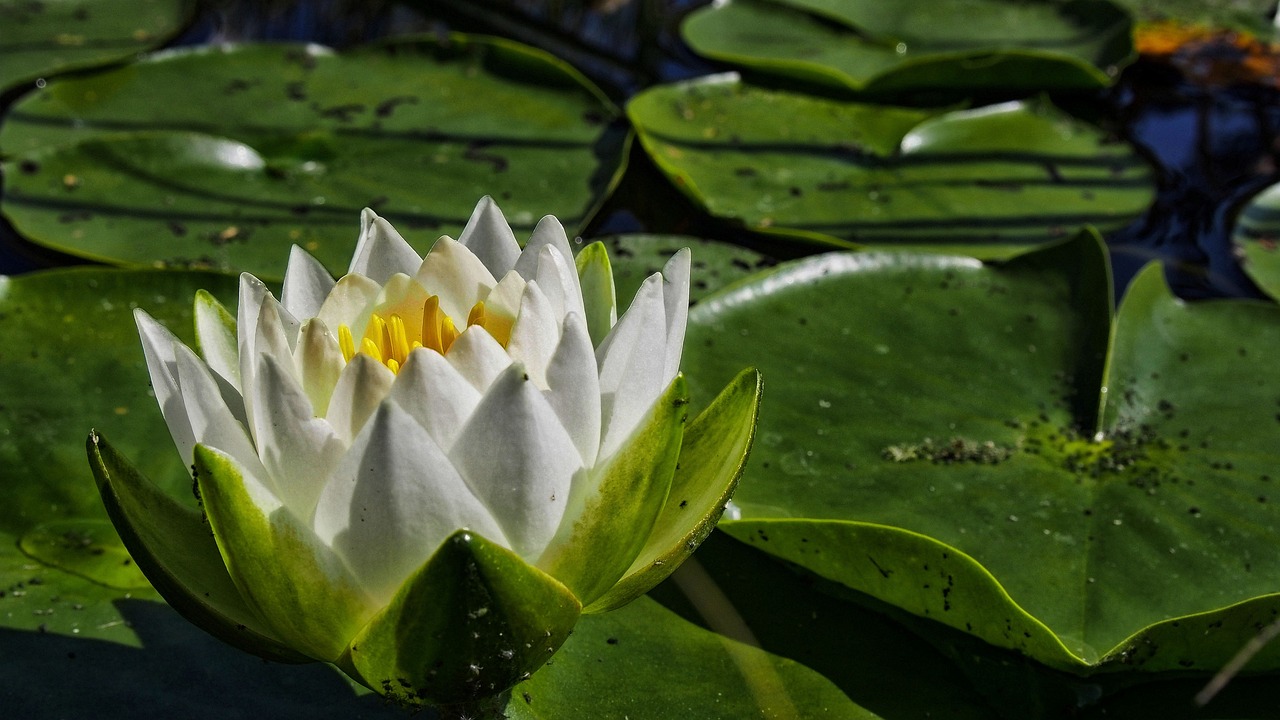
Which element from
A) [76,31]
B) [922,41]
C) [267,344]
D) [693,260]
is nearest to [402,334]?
[267,344]

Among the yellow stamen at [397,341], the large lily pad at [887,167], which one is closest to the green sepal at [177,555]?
the yellow stamen at [397,341]

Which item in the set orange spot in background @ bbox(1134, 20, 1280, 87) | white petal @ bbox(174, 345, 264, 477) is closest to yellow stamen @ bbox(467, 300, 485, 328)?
white petal @ bbox(174, 345, 264, 477)

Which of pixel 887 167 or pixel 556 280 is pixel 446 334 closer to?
pixel 556 280

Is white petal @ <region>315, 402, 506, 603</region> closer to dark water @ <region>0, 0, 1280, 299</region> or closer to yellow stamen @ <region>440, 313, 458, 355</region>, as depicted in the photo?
yellow stamen @ <region>440, 313, 458, 355</region>

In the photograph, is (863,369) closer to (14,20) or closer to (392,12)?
(392,12)

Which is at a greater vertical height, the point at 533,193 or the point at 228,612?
the point at 228,612

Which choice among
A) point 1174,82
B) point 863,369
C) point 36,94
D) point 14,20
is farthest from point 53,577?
point 1174,82
